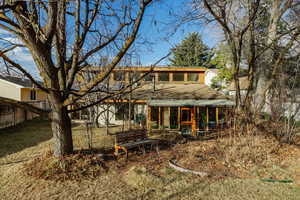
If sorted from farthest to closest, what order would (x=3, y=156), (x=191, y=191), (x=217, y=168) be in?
(x=3, y=156) < (x=217, y=168) < (x=191, y=191)

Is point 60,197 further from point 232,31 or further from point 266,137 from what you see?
point 232,31

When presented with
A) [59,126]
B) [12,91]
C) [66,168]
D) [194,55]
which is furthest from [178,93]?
[194,55]

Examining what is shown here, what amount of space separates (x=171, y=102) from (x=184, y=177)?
8095 millimetres

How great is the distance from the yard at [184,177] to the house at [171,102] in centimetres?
490

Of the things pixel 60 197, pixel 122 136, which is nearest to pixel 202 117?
pixel 122 136

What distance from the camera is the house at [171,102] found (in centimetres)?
1215

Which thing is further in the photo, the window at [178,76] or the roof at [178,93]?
the window at [178,76]

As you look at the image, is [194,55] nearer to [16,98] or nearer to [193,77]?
[193,77]

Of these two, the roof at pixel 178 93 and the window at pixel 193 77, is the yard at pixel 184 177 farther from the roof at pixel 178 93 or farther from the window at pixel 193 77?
the window at pixel 193 77

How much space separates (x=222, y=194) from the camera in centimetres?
398

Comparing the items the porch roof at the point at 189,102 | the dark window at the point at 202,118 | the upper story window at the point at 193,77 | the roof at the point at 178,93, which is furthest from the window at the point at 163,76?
the dark window at the point at 202,118

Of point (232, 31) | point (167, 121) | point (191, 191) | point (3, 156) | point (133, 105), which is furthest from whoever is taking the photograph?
point (133, 105)

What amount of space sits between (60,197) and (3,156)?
4.51 metres

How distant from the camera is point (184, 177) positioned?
4812mm
